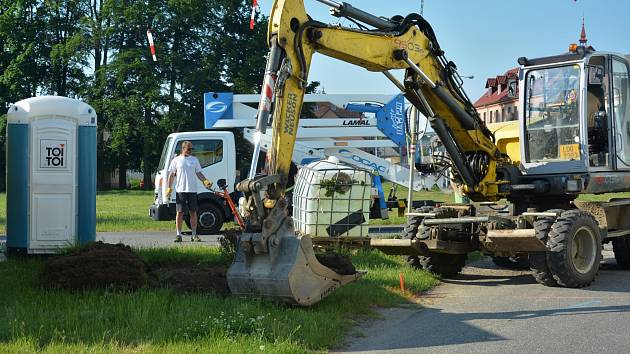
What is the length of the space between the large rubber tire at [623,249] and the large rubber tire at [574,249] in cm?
191

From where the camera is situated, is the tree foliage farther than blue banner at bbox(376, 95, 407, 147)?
Yes

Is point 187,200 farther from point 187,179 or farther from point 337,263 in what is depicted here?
point 337,263

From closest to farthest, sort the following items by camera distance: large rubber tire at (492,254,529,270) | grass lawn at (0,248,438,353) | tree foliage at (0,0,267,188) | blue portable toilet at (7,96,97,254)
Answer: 1. grass lawn at (0,248,438,353)
2. blue portable toilet at (7,96,97,254)
3. large rubber tire at (492,254,529,270)
4. tree foliage at (0,0,267,188)

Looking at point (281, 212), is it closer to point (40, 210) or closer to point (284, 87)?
point (284, 87)

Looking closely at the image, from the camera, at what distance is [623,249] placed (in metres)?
12.2

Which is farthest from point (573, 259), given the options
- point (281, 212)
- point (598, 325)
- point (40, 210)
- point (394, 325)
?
point (40, 210)

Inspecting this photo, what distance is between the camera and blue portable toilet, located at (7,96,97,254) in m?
10.5

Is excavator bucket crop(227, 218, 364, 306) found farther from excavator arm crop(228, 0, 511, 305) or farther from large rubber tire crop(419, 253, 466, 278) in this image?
large rubber tire crop(419, 253, 466, 278)

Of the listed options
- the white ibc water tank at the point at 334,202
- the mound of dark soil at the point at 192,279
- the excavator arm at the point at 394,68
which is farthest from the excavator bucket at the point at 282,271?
the white ibc water tank at the point at 334,202

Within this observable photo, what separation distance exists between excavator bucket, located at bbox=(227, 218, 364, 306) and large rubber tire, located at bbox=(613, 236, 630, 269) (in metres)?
6.33

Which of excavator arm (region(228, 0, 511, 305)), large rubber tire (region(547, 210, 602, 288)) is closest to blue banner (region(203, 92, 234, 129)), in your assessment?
excavator arm (region(228, 0, 511, 305))

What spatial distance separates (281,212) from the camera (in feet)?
25.3

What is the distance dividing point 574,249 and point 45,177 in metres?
7.21

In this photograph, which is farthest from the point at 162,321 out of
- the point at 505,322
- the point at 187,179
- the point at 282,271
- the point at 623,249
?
the point at 187,179
